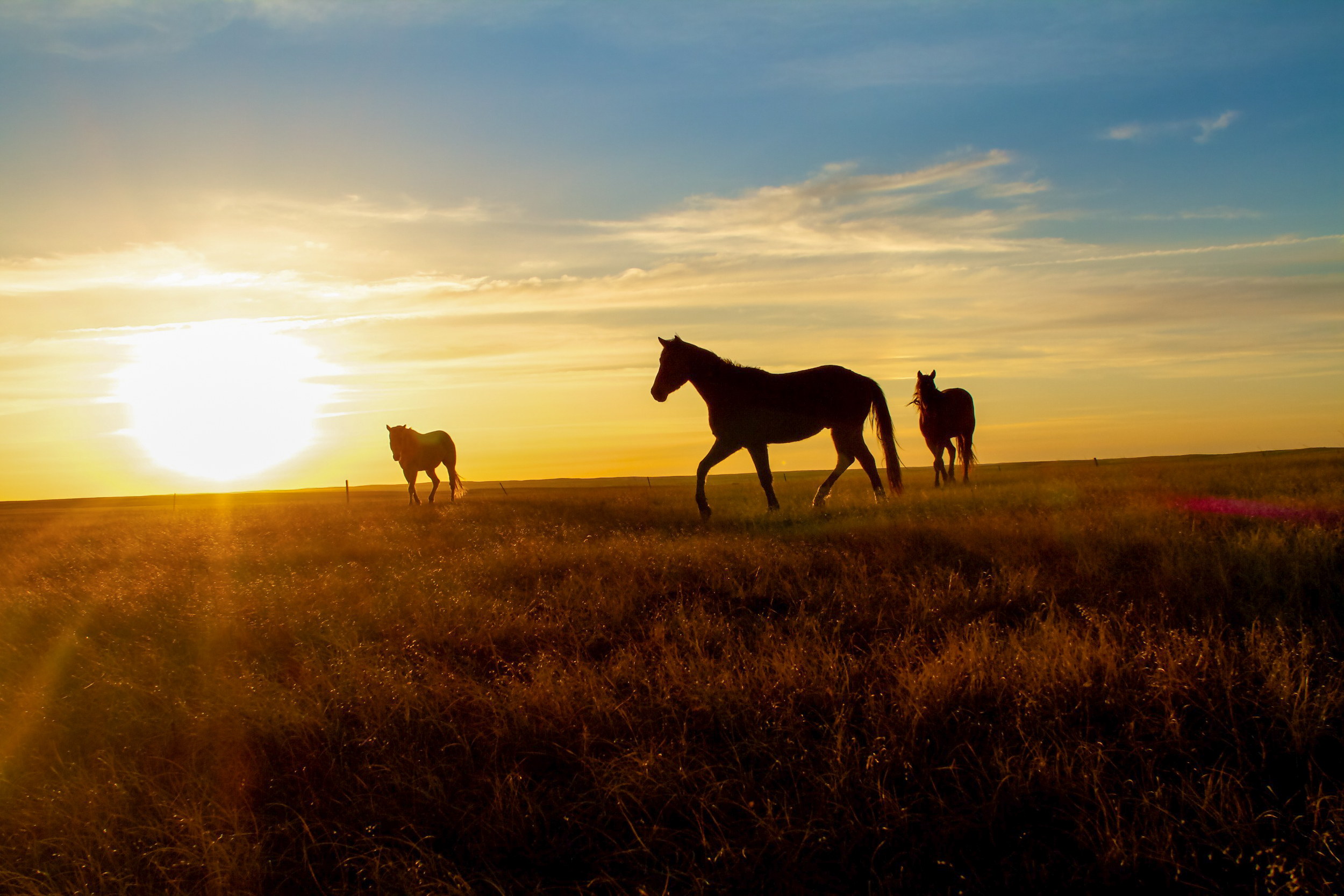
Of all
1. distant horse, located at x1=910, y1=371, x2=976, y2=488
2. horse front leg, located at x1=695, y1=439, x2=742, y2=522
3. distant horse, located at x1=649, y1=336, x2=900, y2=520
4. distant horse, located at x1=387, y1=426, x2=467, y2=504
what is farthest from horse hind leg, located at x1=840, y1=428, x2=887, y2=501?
distant horse, located at x1=387, y1=426, x2=467, y2=504

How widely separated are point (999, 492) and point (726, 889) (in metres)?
12.1

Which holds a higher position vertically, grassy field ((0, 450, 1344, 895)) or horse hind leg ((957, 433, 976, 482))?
horse hind leg ((957, 433, 976, 482))

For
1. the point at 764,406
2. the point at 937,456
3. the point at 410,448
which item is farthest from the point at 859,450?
the point at 410,448

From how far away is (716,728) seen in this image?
407 centimetres

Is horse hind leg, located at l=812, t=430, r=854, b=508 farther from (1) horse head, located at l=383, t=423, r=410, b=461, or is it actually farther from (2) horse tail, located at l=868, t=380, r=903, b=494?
(1) horse head, located at l=383, t=423, r=410, b=461

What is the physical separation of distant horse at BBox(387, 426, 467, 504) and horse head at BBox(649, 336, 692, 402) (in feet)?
46.9

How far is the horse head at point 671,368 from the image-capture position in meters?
13.0

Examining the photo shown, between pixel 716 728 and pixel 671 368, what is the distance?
937 cm

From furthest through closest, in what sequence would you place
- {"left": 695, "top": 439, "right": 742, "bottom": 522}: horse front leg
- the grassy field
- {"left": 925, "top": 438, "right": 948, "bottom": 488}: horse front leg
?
{"left": 925, "top": 438, "right": 948, "bottom": 488}: horse front leg < {"left": 695, "top": 439, "right": 742, "bottom": 522}: horse front leg < the grassy field

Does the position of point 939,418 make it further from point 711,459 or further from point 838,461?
point 711,459

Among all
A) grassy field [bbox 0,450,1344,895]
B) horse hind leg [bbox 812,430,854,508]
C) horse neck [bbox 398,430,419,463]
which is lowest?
grassy field [bbox 0,450,1344,895]

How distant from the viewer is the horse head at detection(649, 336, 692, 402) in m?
13.0

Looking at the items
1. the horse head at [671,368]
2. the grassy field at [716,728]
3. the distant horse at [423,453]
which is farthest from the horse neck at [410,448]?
the grassy field at [716,728]

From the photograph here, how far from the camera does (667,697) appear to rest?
4297 mm
